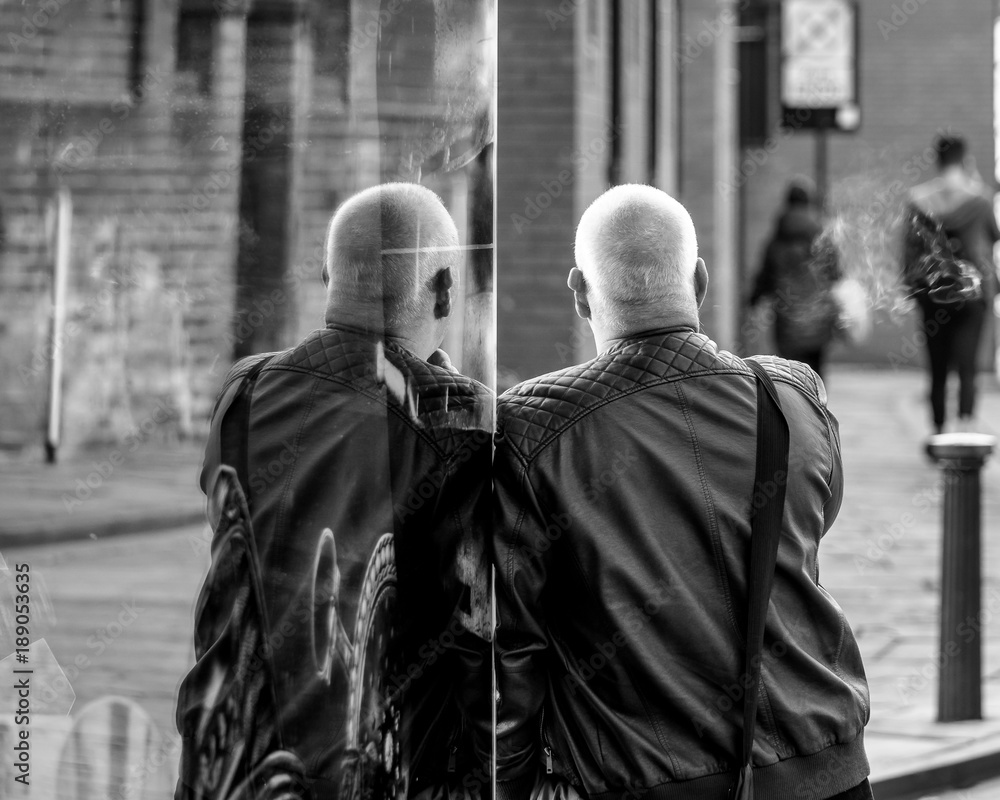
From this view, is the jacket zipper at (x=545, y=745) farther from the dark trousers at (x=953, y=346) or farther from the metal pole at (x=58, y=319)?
the dark trousers at (x=953, y=346)

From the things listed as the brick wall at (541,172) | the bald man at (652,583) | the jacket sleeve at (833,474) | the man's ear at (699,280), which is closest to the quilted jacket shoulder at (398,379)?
the bald man at (652,583)

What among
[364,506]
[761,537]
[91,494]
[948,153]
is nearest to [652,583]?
[761,537]

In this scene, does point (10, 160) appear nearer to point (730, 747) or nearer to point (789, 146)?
point (730, 747)

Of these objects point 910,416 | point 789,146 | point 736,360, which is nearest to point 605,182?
point 736,360

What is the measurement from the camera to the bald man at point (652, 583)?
204cm

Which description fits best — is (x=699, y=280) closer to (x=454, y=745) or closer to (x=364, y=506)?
(x=364, y=506)

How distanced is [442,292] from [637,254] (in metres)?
0.33

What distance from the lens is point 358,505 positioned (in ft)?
6.23

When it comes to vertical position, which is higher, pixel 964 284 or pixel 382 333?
pixel 964 284

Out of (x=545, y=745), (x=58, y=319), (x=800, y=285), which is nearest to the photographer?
(x=58, y=319)

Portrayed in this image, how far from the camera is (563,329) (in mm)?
6594

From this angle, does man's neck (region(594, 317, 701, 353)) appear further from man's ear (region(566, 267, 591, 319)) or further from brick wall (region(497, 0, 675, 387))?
brick wall (region(497, 0, 675, 387))

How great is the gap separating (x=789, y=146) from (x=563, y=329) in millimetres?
15001

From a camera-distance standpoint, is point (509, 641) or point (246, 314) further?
point (509, 641)
